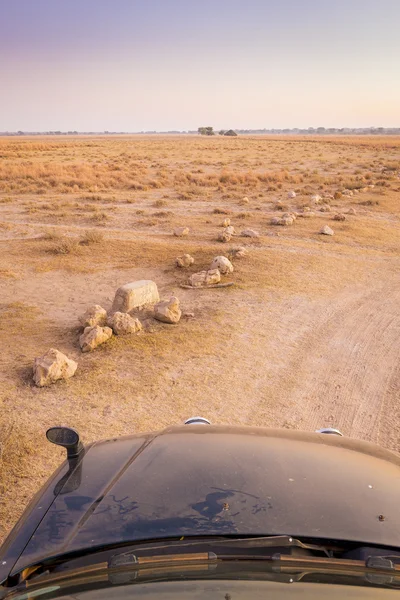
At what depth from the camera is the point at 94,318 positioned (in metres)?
7.64

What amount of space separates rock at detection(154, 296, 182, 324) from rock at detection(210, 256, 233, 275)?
2.57 metres

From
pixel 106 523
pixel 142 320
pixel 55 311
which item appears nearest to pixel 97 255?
pixel 55 311

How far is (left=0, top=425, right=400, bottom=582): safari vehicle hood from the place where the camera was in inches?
83.7

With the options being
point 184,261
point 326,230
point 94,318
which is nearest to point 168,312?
point 94,318

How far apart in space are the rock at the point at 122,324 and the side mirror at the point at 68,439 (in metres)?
4.80

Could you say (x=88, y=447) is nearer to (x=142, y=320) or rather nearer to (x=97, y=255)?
(x=142, y=320)

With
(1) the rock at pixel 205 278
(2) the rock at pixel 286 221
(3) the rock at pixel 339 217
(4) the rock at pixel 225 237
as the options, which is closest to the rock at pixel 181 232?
(4) the rock at pixel 225 237

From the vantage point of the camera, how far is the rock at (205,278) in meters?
9.80

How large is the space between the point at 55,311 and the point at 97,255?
3773 mm

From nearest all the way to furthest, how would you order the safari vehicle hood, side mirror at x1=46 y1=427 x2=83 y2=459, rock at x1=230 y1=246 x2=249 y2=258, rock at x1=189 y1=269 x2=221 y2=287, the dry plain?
1. the safari vehicle hood
2. side mirror at x1=46 y1=427 x2=83 y2=459
3. the dry plain
4. rock at x1=189 y1=269 x2=221 y2=287
5. rock at x1=230 y1=246 x2=249 y2=258

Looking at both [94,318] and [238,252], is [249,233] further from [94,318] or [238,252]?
[94,318]

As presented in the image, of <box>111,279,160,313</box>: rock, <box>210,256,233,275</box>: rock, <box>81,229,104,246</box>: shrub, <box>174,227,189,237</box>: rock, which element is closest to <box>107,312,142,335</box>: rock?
<box>111,279,160,313</box>: rock

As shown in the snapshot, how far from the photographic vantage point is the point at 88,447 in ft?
9.80

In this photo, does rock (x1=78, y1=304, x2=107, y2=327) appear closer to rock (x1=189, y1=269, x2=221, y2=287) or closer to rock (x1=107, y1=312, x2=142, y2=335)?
rock (x1=107, y1=312, x2=142, y2=335)
